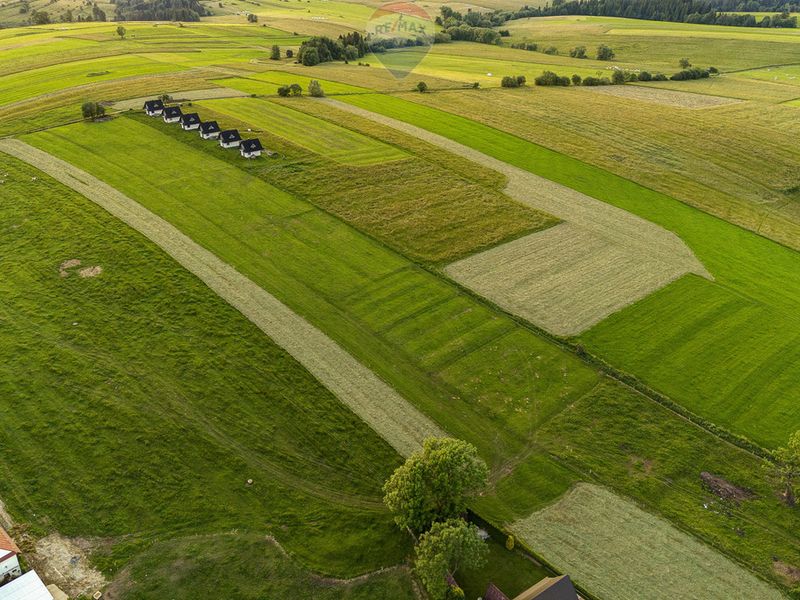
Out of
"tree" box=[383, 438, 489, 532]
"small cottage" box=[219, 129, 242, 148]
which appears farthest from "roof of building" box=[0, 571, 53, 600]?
"small cottage" box=[219, 129, 242, 148]

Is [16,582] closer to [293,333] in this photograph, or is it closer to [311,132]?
[293,333]

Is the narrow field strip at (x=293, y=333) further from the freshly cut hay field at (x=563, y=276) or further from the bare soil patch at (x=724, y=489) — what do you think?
the bare soil patch at (x=724, y=489)

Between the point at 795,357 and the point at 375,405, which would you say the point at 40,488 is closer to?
the point at 375,405

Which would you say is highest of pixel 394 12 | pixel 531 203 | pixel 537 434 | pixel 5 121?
pixel 394 12

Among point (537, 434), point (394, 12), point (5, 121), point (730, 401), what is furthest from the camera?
point (394, 12)

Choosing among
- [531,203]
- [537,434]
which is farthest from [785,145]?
[537,434]

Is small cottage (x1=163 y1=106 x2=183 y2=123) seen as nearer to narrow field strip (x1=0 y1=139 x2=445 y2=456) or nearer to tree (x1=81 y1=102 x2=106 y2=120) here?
tree (x1=81 y1=102 x2=106 y2=120)
